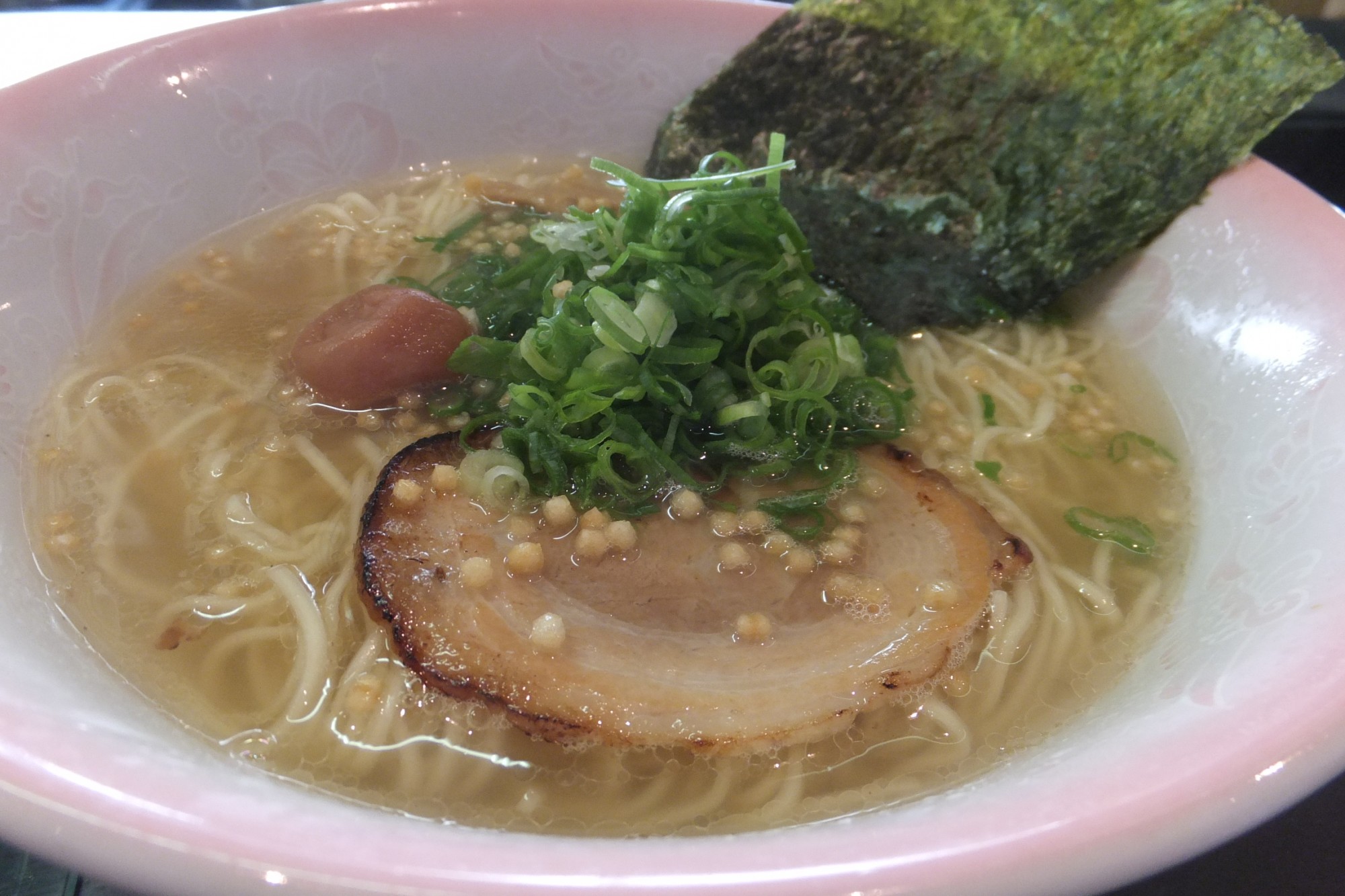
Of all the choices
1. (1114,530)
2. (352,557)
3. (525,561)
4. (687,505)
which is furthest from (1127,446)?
(352,557)

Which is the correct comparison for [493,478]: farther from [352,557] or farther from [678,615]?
[678,615]

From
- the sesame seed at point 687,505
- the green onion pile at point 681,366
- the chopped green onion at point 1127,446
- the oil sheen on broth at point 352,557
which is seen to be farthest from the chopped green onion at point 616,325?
the chopped green onion at point 1127,446

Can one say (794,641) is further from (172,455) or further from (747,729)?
(172,455)

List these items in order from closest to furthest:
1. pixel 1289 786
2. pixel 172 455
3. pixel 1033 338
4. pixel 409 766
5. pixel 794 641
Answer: pixel 1289 786 → pixel 409 766 → pixel 794 641 → pixel 172 455 → pixel 1033 338

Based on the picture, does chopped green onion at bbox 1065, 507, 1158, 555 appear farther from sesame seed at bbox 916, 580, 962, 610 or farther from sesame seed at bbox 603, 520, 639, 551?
sesame seed at bbox 603, 520, 639, 551

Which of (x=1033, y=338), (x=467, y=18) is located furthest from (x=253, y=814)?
(x=467, y=18)

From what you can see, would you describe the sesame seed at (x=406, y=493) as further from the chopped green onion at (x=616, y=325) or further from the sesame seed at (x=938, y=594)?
the sesame seed at (x=938, y=594)

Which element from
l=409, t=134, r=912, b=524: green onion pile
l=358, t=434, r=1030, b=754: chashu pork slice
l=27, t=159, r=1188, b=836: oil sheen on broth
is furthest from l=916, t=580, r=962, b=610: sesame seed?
l=409, t=134, r=912, b=524: green onion pile
